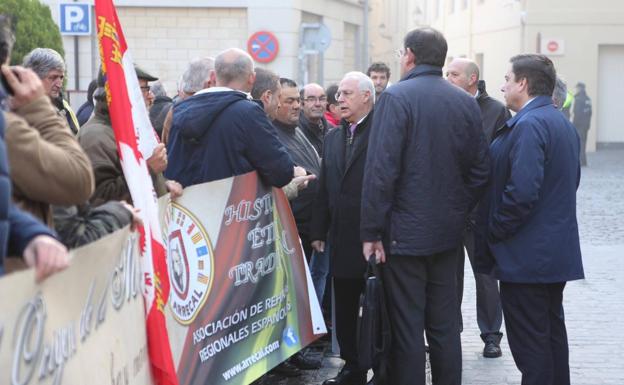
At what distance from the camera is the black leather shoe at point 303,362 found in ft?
24.6

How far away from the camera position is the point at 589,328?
8688 mm

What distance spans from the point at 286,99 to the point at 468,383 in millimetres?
2184

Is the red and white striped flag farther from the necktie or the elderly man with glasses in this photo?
the elderly man with glasses

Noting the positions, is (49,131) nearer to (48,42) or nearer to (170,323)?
(170,323)

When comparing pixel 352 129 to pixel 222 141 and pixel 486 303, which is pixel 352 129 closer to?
pixel 222 141

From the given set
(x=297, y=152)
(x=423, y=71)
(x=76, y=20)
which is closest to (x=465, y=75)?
(x=297, y=152)

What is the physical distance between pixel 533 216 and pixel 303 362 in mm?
2184

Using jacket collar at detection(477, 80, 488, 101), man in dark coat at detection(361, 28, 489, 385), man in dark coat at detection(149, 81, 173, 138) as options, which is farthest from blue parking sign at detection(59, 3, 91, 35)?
man in dark coat at detection(361, 28, 489, 385)

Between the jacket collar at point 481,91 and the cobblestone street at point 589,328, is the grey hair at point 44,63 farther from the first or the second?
the jacket collar at point 481,91

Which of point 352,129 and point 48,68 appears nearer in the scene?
point 352,129

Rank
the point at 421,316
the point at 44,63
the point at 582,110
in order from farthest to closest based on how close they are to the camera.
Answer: the point at 582,110 → the point at 44,63 → the point at 421,316

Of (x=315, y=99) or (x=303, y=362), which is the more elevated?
(x=315, y=99)

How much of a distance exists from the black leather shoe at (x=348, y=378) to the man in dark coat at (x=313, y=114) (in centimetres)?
197

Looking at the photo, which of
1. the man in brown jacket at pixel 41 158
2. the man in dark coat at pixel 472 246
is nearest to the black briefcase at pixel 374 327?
the man in dark coat at pixel 472 246
